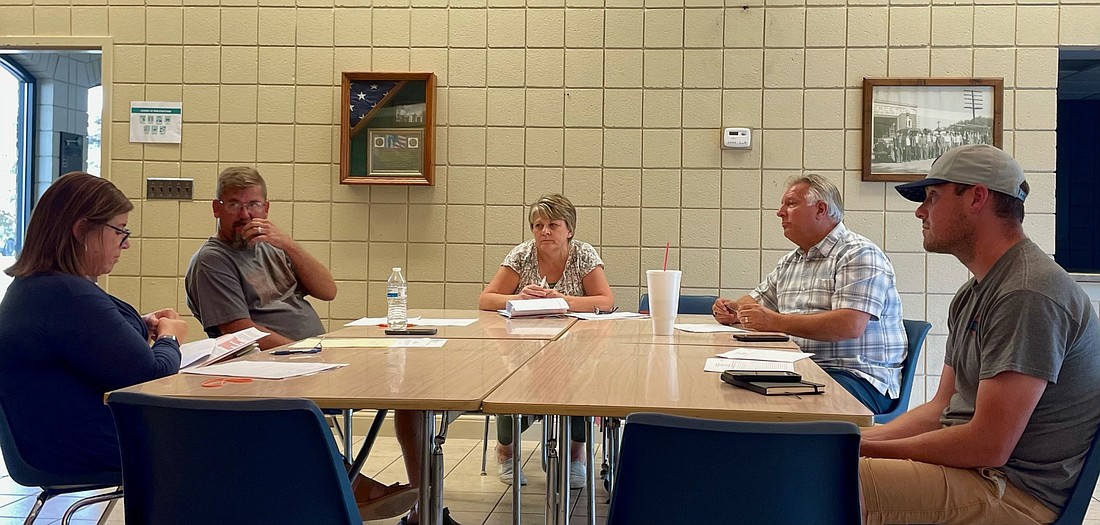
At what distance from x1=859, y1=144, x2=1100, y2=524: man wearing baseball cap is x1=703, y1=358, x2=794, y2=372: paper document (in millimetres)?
256

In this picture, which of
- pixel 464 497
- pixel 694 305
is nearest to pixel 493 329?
pixel 464 497

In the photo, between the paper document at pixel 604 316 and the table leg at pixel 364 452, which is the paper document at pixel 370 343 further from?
the paper document at pixel 604 316

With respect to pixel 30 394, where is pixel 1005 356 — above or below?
above

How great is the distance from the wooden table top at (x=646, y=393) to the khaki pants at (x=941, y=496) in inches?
8.0

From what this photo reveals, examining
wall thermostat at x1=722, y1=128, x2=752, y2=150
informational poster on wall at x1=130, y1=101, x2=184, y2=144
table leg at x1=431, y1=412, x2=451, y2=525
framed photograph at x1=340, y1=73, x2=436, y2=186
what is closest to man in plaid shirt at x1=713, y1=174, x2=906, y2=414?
wall thermostat at x1=722, y1=128, x2=752, y2=150

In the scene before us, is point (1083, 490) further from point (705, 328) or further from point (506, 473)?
point (506, 473)

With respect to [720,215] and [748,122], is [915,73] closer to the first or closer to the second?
[748,122]

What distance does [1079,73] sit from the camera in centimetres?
467

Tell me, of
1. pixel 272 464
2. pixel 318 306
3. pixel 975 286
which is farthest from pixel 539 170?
pixel 272 464

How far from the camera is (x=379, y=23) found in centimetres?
460

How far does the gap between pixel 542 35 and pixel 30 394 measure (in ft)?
10.0

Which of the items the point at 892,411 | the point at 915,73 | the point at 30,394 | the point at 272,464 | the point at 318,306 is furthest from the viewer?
the point at 318,306

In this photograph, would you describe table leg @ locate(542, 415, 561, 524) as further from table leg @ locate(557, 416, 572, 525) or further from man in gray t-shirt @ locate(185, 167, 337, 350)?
man in gray t-shirt @ locate(185, 167, 337, 350)

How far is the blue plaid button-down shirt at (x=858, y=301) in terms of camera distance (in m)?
3.07
